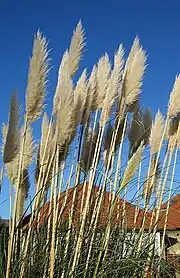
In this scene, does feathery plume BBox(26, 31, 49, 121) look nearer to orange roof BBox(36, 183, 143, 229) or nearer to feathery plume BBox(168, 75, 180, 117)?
orange roof BBox(36, 183, 143, 229)

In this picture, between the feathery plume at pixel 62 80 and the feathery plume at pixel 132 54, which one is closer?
the feathery plume at pixel 62 80

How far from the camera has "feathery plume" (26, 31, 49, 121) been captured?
→ 254 cm

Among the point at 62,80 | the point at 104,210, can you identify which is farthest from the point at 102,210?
the point at 62,80

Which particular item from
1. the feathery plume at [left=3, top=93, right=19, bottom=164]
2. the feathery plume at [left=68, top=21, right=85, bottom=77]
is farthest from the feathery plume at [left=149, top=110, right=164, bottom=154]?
the feathery plume at [left=3, top=93, right=19, bottom=164]

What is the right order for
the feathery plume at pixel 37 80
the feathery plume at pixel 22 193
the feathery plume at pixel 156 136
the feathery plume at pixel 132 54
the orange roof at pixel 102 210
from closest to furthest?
the feathery plume at pixel 37 80 < the orange roof at pixel 102 210 < the feathery plume at pixel 22 193 < the feathery plume at pixel 132 54 < the feathery plume at pixel 156 136

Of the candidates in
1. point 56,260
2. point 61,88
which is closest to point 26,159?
point 61,88

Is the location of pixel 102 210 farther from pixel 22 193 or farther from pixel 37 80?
pixel 37 80

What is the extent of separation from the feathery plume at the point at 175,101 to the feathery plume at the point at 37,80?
1106 millimetres

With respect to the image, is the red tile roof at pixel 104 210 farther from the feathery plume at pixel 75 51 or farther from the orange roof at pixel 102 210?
the feathery plume at pixel 75 51

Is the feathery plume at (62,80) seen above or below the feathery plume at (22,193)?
above

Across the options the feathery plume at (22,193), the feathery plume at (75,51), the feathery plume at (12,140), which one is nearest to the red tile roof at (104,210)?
the feathery plume at (22,193)

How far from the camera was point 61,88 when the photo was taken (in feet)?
9.23

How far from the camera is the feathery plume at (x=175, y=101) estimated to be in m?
3.27

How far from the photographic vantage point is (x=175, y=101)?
10.8 feet
